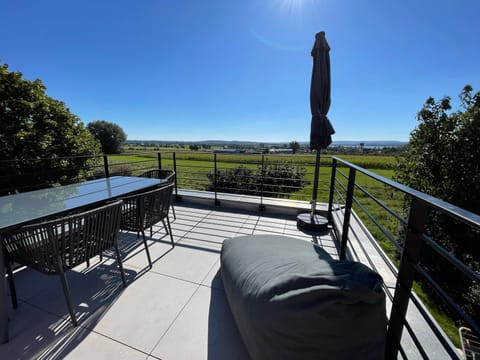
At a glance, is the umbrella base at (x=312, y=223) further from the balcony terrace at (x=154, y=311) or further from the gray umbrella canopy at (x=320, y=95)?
the gray umbrella canopy at (x=320, y=95)

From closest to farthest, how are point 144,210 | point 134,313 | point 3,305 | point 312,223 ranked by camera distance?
point 3,305 → point 134,313 → point 144,210 → point 312,223

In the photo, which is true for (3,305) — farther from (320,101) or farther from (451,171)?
(451,171)

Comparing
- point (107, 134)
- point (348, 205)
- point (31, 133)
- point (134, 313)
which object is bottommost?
point (134, 313)

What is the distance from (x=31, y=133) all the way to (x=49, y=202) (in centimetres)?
526

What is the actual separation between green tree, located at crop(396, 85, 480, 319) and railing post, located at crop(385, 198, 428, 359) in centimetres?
Result: 312

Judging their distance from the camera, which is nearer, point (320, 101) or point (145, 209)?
point (145, 209)

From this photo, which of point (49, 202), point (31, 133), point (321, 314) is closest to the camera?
point (321, 314)

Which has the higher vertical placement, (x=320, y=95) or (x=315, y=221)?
(x=320, y=95)

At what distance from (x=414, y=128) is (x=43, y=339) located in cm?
586

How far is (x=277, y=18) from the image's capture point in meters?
3.44

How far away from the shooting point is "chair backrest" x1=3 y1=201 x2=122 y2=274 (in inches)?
49.4

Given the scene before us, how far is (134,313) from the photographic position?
1482mm

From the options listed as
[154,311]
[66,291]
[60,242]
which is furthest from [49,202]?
[154,311]

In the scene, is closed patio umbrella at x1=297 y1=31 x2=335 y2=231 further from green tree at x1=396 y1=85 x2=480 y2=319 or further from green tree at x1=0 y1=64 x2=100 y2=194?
green tree at x1=0 y1=64 x2=100 y2=194
